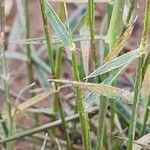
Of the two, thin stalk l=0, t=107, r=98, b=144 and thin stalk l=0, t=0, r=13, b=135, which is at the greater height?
thin stalk l=0, t=0, r=13, b=135

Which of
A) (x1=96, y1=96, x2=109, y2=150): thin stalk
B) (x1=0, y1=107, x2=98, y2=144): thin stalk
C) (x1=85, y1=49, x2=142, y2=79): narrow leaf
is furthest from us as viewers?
(x1=0, y1=107, x2=98, y2=144): thin stalk

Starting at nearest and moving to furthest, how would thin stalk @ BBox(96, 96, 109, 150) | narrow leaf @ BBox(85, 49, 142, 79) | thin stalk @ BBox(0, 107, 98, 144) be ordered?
narrow leaf @ BBox(85, 49, 142, 79), thin stalk @ BBox(96, 96, 109, 150), thin stalk @ BBox(0, 107, 98, 144)

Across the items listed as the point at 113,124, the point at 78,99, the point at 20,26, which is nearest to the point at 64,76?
the point at 20,26

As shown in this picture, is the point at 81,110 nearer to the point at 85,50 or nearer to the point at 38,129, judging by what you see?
the point at 85,50

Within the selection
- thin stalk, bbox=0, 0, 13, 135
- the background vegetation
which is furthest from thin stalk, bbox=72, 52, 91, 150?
thin stalk, bbox=0, 0, 13, 135

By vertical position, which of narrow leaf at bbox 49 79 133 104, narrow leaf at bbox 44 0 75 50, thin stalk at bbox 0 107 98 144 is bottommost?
thin stalk at bbox 0 107 98 144

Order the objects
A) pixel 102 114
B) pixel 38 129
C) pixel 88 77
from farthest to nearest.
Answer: pixel 38 129
pixel 102 114
pixel 88 77

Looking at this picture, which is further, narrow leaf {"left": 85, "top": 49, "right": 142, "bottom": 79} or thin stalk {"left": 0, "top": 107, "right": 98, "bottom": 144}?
thin stalk {"left": 0, "top": 107, "right": 98, "bottom": 144}

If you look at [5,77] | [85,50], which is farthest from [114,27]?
[5,77]

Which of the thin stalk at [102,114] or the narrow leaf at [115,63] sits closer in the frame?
the narrow leaf at [115,63]

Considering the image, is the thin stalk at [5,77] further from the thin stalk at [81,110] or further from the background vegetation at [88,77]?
the thin stalk at [81,110]

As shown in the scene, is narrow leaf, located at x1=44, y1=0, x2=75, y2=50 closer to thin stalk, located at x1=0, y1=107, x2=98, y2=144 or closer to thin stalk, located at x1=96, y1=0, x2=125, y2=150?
thin stalk, located at x1=96, y1=0, x2=125, y2=150

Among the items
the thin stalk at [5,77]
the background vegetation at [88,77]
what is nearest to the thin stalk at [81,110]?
the background vegetation at [88,77]
